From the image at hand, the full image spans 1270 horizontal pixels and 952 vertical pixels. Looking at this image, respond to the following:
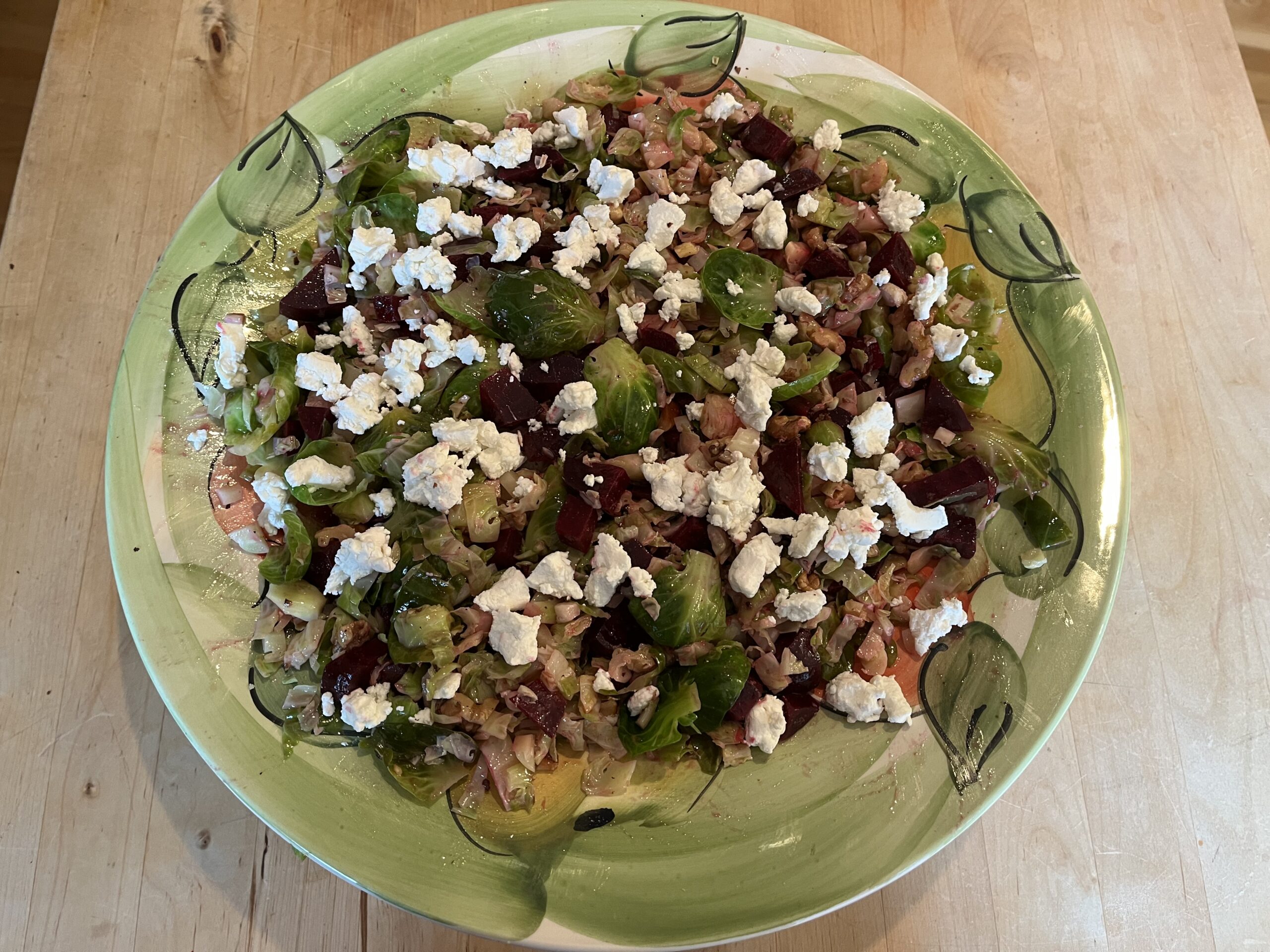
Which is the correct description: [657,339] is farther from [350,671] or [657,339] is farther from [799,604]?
[350,671]

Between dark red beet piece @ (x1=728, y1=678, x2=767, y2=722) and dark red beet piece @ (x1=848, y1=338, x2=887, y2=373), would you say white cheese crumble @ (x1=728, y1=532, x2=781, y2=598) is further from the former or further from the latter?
dark red beet piece @ (x1=848, y1=338, x2=887, y2=373)

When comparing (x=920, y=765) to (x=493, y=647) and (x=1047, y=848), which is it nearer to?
(x=1047, y=848)

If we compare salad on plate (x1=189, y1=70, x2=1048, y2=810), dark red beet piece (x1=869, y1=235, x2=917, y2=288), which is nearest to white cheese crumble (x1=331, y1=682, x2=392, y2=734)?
salad on plate (x1=189, y1=70, x2=1048, y2=810)

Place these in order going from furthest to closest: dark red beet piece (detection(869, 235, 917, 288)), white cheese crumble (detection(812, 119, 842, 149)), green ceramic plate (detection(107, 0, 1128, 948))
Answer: white cheese crumble (detection(812, 119, 842, 149))
dark red beet piece (detection(869, 235, 917, 288))
green ceramic plate (detection(107, 0, 1128, 948))

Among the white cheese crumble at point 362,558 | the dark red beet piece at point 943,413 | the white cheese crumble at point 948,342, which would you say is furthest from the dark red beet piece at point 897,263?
the white cheese crumble at point 362,558

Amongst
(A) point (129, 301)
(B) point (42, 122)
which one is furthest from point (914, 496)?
(B) point (42, 122)

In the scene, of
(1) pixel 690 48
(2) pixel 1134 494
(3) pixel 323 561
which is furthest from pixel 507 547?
(2) pixel 1134 494

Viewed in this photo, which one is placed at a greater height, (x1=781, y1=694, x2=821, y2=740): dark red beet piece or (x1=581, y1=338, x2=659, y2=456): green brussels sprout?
(x1=581, y1=338, x2=659, y2=456): green brussels sprout

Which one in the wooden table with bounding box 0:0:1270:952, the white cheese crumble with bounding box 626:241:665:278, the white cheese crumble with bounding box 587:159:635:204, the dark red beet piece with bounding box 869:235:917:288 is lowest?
the wooden table with bounding box 0:0:1270:952
